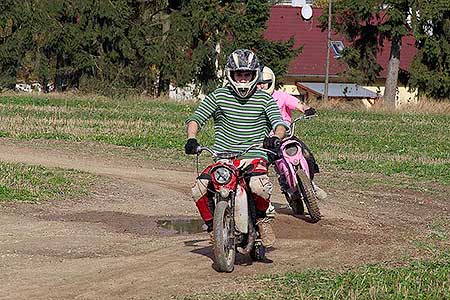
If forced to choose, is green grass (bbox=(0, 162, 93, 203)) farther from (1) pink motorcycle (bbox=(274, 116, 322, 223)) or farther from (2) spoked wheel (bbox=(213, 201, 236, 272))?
(2) spoked wheel (bbox=(213, 201, 236, 272))

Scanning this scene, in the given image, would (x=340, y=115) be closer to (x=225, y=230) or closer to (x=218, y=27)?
(x=218, y=27)

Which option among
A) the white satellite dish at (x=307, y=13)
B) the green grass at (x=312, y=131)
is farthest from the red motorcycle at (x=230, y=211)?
the white satellite dish at (x=307, y=13)

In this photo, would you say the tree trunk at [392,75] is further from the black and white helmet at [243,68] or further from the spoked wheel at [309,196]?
the black and white helmet at [243,68]

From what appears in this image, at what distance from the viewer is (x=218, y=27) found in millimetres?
51188

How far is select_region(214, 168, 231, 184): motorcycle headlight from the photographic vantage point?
8977 mm

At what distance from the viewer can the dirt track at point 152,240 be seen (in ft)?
27.3

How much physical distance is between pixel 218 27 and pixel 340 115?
41.9ft

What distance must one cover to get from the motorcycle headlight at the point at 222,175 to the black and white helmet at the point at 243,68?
91cm

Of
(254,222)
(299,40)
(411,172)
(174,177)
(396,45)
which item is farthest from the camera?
(299,40)

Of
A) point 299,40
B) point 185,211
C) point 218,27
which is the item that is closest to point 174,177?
point 185,211

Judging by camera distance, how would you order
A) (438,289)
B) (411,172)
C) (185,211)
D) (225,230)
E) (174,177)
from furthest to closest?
(411,172) → (174,177) → (185,211) → (225,230) → (438,289)

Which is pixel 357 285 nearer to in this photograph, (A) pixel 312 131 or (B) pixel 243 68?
(B) pixel 243 68

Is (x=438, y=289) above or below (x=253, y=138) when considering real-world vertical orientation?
below

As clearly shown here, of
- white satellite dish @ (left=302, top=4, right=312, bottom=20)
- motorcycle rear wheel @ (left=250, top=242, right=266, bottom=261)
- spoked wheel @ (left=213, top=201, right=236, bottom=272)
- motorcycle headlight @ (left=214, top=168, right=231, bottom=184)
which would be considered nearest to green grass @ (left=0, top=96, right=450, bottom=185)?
motorcycle rear wheel @ (left=250, top=242, right=266, bottom=261)
